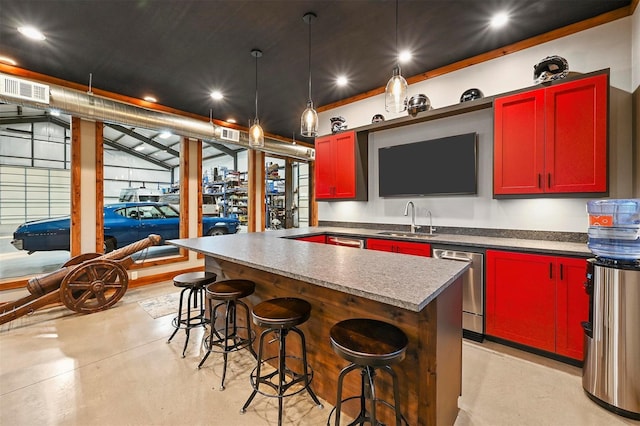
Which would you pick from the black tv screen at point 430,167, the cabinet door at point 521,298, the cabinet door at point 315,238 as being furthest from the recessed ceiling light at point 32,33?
the cabinet door at point 521,298

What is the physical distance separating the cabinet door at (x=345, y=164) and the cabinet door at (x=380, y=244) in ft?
3.28

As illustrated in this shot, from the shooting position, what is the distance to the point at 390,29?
2744mm

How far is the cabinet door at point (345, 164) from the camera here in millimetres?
4344

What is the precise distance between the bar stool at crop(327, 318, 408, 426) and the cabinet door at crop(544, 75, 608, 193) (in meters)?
2.44

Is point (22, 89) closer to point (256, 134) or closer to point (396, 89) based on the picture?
point (256, 134)

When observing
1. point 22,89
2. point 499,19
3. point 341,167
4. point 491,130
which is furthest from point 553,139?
point 22,89

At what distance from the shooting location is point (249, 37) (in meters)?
2.89

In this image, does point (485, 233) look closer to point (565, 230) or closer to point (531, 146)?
point (565, 230)

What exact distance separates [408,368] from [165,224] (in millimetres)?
5468

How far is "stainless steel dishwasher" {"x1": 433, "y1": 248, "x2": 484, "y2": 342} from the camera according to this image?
2.75 m

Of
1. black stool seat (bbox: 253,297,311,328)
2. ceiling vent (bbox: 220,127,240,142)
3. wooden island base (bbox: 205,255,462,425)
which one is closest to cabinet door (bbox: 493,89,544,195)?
wooden island base (bbox: 205,255,462,425)

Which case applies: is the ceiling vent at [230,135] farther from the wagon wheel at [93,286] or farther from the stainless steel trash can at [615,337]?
the stainless steel trash can at [615,337]

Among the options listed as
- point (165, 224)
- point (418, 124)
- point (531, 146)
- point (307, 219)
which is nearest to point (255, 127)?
point (418, 124)

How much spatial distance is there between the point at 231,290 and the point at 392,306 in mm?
1330
